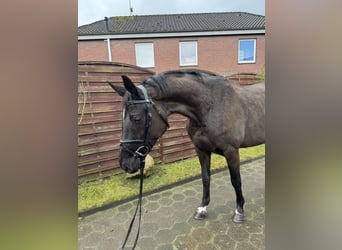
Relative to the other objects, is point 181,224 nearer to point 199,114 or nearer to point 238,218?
point 238,218

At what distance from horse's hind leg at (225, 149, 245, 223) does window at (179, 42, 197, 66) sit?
5.62 metres

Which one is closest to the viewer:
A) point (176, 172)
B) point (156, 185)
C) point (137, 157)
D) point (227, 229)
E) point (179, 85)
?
point (137, 157)

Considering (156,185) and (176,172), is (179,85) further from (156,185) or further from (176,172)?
(176,172)

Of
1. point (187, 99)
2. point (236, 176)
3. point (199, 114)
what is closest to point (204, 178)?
point (236, 176)

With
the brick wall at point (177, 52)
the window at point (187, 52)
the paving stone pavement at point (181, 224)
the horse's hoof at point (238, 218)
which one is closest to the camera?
the paving stone pavement at point (181, 224)

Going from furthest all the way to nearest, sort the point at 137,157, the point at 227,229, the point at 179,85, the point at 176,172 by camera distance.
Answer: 1. the point at 176,172
2. the point at 227,229
3. the point at 179,85
4. the point at 137,157

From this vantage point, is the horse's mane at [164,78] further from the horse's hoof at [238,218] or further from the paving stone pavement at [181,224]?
the horse's hoof at [238,218]

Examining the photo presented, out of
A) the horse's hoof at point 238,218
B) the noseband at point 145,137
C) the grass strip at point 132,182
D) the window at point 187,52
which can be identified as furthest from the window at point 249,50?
the window at point 187,52

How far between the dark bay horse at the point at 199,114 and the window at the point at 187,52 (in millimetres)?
5395

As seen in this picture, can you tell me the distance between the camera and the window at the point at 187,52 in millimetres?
7426
